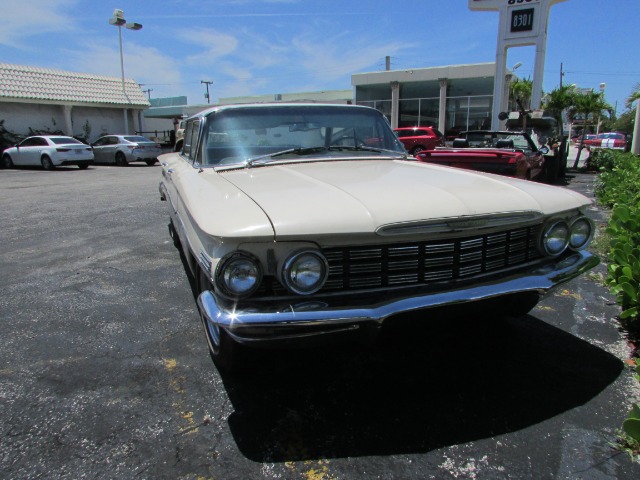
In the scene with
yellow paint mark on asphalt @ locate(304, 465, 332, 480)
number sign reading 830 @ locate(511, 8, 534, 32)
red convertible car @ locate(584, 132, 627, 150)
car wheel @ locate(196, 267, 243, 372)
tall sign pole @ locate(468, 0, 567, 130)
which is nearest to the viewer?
yellow paint mark on asphalt @ locate(304, 465, 332, 480)

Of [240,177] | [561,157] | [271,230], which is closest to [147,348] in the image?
[240,177]

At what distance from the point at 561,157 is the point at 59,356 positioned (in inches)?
515

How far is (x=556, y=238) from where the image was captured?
2670 mm

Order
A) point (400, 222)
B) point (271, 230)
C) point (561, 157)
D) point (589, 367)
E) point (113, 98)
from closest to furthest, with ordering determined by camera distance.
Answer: point (271, 230) < point (400, 222) < point (589, 367) < point (561, 157) < point (113, 98)

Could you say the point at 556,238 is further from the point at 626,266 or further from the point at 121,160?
the point at 121,160

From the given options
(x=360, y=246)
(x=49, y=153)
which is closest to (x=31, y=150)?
(x=49, y=153)

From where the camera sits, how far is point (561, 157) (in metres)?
12.6

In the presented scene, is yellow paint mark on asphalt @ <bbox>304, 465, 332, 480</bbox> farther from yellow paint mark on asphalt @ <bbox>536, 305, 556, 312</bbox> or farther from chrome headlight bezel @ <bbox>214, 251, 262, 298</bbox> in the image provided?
yellow paint mark on asphalt @ <bbox>536, 305, 556, 312</bbox>

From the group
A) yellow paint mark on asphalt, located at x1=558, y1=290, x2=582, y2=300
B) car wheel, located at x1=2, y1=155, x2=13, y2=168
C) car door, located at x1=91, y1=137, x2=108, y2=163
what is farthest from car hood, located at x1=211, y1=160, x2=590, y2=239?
car wheel, located at x1=2, y1=155, x2=13, y2=168

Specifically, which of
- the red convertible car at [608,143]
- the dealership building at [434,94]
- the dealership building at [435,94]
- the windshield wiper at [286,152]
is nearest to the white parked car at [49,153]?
the dealership building at [434,94]

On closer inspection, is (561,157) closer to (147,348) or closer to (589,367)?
(589,367)

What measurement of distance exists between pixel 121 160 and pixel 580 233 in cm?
1979

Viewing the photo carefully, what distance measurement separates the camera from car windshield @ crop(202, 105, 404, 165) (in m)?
3.42

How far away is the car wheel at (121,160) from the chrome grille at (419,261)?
63.8 feet
